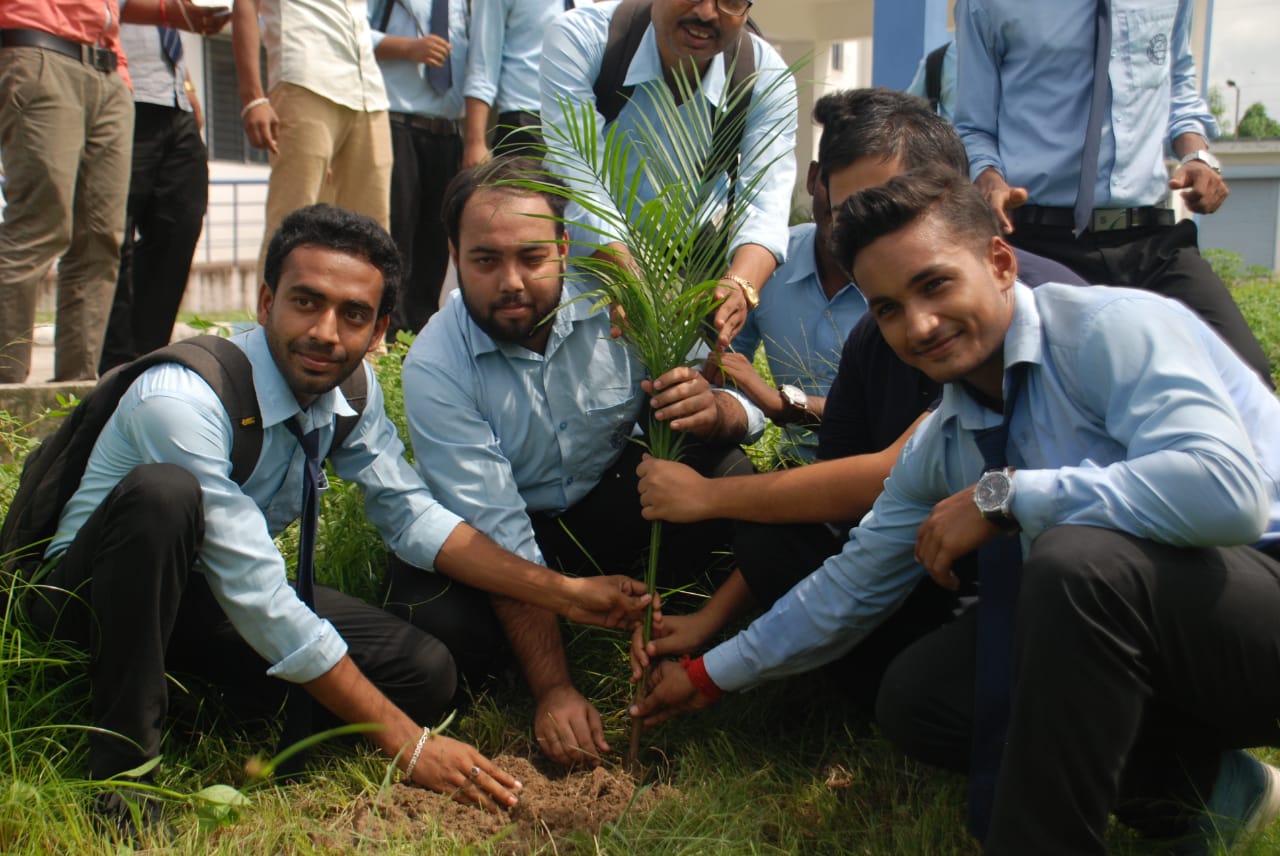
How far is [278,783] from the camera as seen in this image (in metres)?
2.87

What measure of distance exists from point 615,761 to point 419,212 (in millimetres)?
3310

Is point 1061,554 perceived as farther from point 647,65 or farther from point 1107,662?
point 647,65

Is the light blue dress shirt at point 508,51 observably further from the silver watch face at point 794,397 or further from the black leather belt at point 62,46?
the silver watch face at point 794,397

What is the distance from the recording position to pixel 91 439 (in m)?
2.72

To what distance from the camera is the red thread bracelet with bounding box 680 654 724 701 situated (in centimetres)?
289

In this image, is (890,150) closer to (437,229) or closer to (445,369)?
(445,369)

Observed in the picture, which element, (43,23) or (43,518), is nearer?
(43,518)

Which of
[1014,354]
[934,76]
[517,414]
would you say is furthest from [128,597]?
[934,76]

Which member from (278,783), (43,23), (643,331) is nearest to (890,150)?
(643,331)

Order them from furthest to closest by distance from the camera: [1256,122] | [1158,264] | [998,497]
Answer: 1. [1256,122]
2. [1158,264]
3. [998,497]

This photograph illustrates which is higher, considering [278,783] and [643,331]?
[643,331]

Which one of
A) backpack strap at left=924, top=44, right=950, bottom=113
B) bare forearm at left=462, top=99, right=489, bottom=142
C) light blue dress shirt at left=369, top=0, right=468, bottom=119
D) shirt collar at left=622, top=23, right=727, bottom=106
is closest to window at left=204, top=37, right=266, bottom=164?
light blue dress shirt at left=369, top=0, right=468, bottom=119

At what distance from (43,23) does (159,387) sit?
2404mm

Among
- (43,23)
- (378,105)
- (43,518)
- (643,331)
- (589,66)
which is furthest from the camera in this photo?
(378,105)
